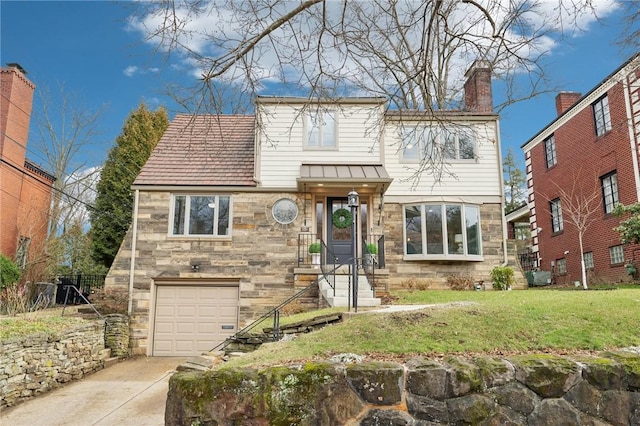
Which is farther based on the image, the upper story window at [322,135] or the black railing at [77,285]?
the black railing at [77,285]

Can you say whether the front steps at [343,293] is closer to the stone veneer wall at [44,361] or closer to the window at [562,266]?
the stone veneer wall at [44,361]

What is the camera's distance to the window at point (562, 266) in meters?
17.6

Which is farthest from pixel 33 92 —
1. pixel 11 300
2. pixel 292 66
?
pixel 292 66

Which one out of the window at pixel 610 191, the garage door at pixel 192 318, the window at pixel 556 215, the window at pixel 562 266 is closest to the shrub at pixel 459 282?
the garage door at pixel 192 318

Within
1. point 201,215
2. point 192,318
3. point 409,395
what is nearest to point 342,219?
point 201,215

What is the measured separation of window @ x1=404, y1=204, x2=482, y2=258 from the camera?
13.0m

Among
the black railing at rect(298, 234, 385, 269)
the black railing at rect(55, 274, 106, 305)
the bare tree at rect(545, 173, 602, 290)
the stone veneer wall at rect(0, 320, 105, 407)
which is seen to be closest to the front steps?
the black railing at rect(298, 234, 385, 269)

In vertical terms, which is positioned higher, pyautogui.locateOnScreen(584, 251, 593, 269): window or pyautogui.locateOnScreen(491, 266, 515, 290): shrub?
pyautogui.locateOnScreen(584, 251, 593, 269): window

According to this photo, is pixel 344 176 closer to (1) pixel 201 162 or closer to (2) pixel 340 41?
(1) pixel 201 162

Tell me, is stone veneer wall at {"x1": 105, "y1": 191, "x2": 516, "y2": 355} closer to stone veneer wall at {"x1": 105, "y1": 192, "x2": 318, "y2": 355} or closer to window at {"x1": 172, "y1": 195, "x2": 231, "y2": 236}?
stone veneer wall at {"x1": 105, "y1": 192, "x2": 318, "y2": 355}

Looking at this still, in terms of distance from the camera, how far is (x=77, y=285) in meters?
15.7

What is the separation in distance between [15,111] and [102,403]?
13612 mm

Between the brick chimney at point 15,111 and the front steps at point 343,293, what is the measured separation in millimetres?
12430

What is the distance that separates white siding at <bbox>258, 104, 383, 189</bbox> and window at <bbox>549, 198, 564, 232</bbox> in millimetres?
9520
